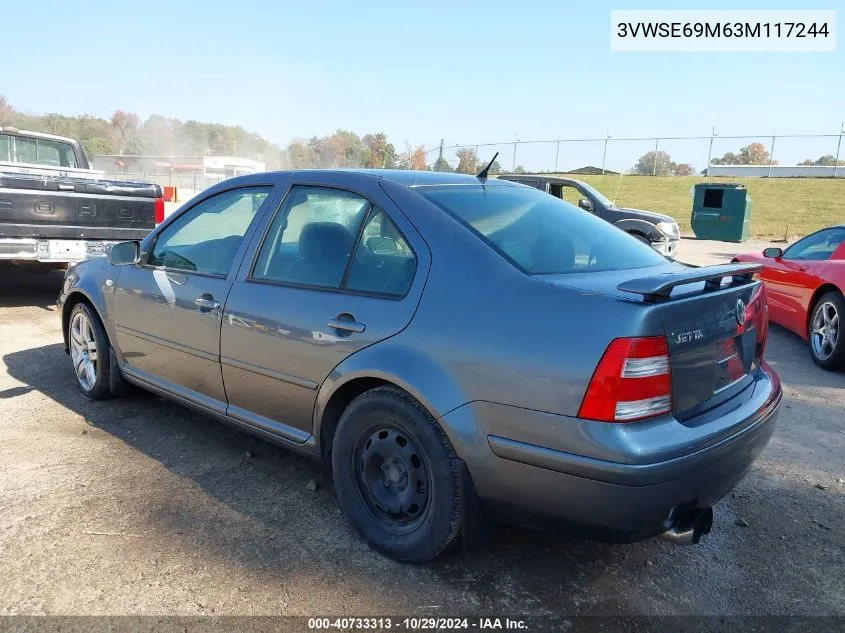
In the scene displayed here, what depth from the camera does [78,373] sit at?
4723 mm

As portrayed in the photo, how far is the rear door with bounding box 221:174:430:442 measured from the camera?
2.83 metres

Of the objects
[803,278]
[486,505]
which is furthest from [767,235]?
[486,505]

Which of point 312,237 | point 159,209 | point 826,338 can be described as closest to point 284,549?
point 312,237

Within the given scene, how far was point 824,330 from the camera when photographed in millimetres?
6277

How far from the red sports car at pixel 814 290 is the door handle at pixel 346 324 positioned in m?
4.97

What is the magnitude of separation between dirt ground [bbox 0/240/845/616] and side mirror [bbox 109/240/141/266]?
3.27 ft

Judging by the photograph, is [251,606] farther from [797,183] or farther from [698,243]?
[797,183]

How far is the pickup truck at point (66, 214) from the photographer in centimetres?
680

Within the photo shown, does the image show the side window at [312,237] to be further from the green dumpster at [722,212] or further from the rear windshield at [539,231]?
the green dumpster at [722,212]

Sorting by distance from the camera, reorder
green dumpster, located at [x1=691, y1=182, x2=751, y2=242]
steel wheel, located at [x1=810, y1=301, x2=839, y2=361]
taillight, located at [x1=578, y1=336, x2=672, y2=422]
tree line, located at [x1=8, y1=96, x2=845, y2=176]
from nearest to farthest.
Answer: taillight, located at [x1=578, y1=336, x2=672, y2=422] < steel wheel, located at [x1=810, y1=301, x2=839, y2=361] < green dumpster, located at [x1=691, y1=182, x2=751, y2=242] < tree line, located at [x1=8, y1=96, x2=845, y2=176]

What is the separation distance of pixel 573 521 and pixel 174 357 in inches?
94.8

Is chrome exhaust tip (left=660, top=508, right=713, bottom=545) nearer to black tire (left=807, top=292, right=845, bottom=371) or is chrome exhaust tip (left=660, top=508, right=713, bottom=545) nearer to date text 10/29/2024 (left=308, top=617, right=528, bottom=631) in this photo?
date text 10/29/2024 (left=308, top=617, right=528, bottom=631)

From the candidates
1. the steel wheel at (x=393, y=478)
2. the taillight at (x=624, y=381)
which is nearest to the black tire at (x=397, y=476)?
the steel wheel at (x=393, y=478)

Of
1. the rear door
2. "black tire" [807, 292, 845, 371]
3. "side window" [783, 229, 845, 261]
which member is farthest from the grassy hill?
the rear door
